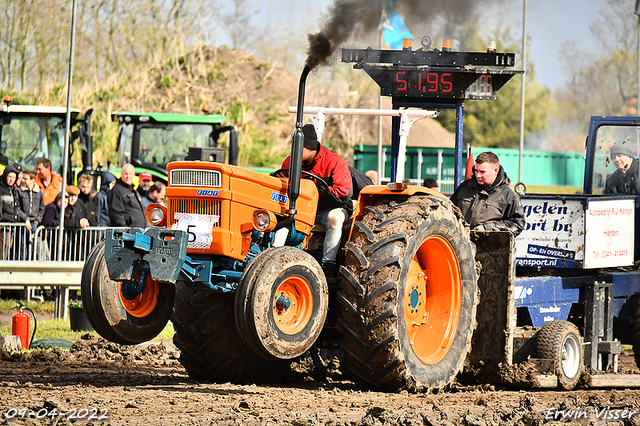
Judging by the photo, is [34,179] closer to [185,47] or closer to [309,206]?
[309,206]

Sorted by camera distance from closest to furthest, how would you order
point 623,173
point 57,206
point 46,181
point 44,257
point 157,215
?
point 157,215
point 623,173
point 44,257
point 57,206
point 46,181

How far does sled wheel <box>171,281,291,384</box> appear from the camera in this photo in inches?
274

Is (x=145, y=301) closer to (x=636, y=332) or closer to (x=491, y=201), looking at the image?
(x=491, y=201)

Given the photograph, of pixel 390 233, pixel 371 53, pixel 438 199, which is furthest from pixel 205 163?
pixel 371 53

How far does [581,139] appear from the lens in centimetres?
4306

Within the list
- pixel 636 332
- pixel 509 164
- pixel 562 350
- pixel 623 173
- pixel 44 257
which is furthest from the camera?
pixel 509 164

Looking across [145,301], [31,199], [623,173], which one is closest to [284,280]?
[145,301]

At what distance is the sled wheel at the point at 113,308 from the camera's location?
609 cm

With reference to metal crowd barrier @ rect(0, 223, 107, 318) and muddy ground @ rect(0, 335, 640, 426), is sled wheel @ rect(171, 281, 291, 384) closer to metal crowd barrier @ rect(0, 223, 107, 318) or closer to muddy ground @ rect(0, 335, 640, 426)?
muddy ground @ rect(0, 335, 640, 426)

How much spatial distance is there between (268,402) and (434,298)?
6.03 ft

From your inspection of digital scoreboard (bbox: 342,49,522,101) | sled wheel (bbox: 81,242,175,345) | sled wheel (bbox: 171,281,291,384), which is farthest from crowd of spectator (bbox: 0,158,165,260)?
sled wheel (bbox: 81,242,175,345)

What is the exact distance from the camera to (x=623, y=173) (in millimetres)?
10367

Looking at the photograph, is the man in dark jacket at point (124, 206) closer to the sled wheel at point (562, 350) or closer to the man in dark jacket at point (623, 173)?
the man in dark jacket at point (623, 173)

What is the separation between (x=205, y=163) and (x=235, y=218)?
458 mm
